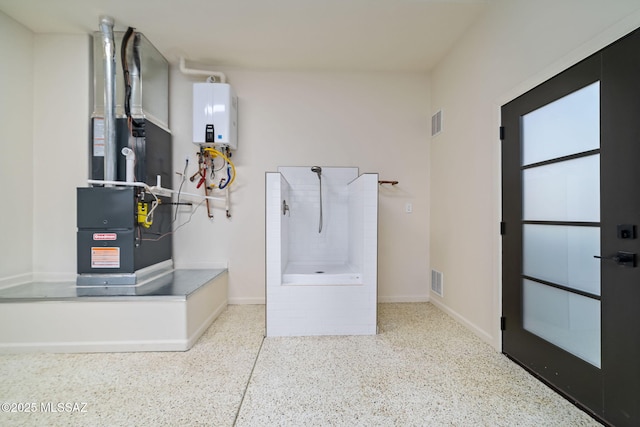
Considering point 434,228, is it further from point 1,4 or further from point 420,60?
point 1,4

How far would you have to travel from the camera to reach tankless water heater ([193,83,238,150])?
298cm

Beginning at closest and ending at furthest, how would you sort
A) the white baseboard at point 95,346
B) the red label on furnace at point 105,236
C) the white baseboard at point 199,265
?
the white baseboard at point 95,346 < the red label on furnace at point 105,236 < the white baseboard at point 199,265

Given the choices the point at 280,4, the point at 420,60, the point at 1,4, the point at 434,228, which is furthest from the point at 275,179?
the point at 1,4

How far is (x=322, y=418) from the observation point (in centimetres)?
143

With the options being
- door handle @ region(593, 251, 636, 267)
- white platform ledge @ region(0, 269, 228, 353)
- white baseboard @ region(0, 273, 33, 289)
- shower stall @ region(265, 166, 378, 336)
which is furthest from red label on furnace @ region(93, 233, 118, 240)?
door handle @ region(593, 251, 636, 267)

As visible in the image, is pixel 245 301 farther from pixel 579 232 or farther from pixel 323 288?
pixel 579 232

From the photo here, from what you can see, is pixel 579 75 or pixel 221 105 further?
pixel 221 105

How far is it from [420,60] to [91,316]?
3838 millimetres

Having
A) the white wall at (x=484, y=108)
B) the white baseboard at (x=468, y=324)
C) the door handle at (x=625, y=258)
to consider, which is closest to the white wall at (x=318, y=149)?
the white wall at (x=484, y=108)

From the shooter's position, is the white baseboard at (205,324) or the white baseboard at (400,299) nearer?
the white baseboard at (205,324)

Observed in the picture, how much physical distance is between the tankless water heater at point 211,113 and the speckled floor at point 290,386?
1.96 m

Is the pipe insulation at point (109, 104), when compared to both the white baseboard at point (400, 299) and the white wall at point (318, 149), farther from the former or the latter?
the white baseboard at point (400, 299)

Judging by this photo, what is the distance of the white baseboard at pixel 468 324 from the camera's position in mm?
2242

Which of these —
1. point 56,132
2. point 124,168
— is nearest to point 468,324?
point 124,168
